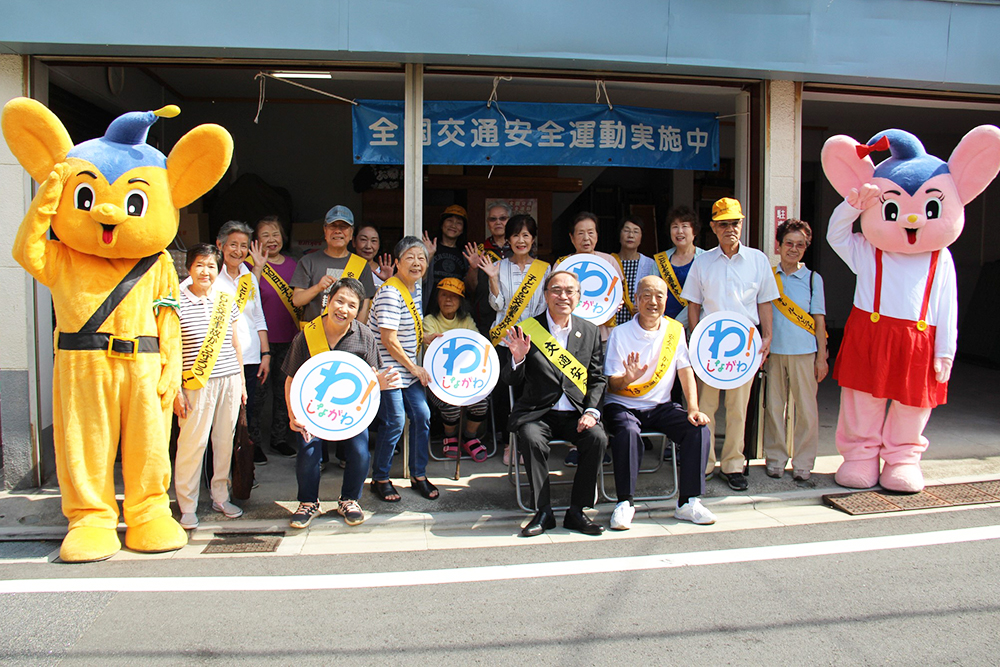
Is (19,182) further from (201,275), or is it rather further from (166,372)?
(166,372)

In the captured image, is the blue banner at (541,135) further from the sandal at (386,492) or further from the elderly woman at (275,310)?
the sandal at (386,492)

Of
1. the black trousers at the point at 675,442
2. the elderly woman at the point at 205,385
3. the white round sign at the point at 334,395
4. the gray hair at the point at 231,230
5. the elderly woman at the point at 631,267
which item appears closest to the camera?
the white round sign at the point at 334,395

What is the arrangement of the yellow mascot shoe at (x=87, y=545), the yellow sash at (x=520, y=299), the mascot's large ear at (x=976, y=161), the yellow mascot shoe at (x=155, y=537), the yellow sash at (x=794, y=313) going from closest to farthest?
1. the yellow mascot shoe at (x=87, y=545)
2. the yellow mascot shoe at (x=155, y=537)
3. the mascot's large ear at (x=976, y=161)
4. the yellow sash at (x=794, y=313)
5. the yellow sash at (x=520, y=299)

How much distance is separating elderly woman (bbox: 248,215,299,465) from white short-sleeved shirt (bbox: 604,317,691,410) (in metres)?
2.73

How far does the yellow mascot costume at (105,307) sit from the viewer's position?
165 inches

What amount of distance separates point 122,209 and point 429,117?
2709mm

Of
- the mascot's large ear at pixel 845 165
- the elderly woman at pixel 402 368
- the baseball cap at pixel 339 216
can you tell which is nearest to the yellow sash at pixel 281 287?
the baseball cap at pixel 339 216

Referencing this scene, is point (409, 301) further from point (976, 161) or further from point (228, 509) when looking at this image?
point (976, 161)

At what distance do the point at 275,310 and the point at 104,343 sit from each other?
191cm

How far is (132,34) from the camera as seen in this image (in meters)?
5.08

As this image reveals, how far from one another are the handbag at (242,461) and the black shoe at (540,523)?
199cm

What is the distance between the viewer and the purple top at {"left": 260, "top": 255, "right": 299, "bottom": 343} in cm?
604

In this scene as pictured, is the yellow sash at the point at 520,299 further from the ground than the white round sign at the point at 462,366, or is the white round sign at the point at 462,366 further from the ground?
the yellow sash at the point at 520,299

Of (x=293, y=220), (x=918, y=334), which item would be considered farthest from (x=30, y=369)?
(x=918, y=334)
